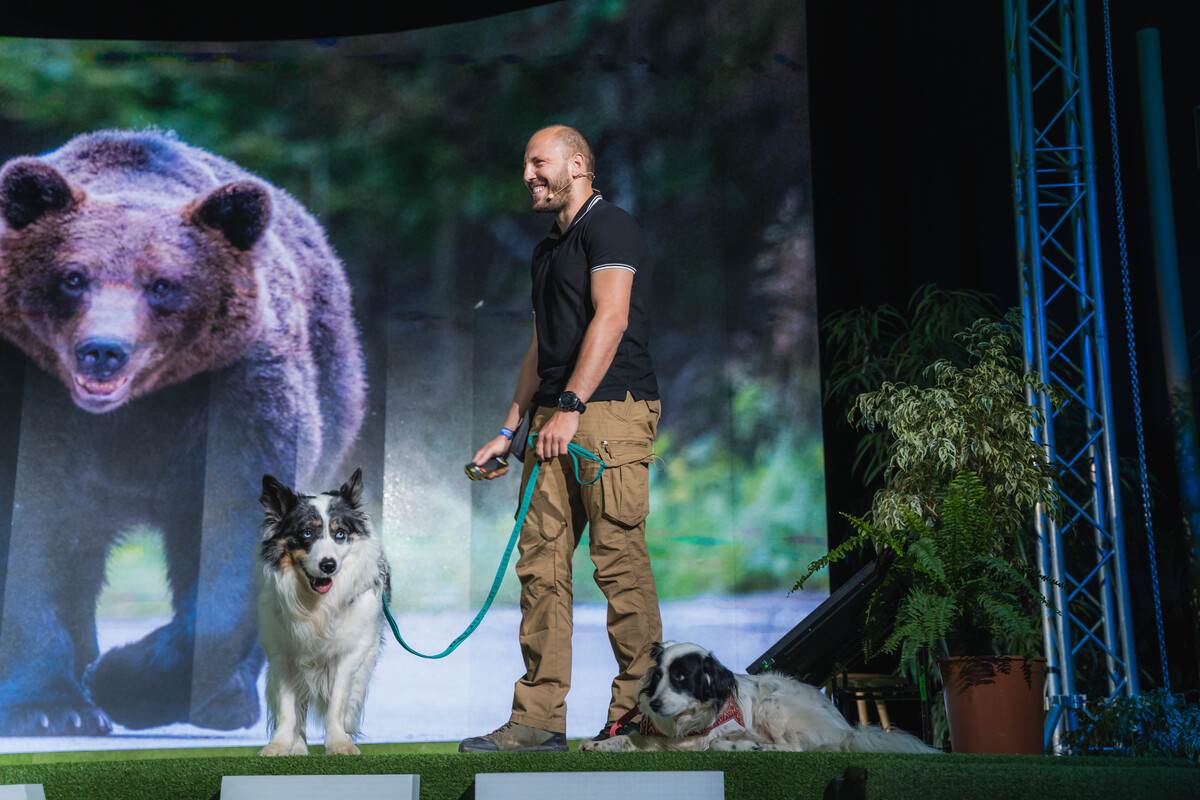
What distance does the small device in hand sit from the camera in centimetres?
287

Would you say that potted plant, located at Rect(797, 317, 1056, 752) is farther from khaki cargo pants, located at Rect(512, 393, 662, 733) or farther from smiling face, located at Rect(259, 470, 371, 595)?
smiling face, located at Rect(259, 470, 371, 595)

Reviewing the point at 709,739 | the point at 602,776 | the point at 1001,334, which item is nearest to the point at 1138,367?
the point at 1001,334

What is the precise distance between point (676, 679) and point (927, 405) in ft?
8.06

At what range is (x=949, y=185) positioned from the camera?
227 inches

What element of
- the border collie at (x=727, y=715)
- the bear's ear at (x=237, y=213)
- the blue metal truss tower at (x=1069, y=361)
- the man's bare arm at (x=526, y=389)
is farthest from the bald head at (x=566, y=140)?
the bear's ear at (x=237, y=213)

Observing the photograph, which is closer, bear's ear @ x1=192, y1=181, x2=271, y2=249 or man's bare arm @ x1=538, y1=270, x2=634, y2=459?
man's bare arm @ x1=538, y1=270, x2=634, y2=459

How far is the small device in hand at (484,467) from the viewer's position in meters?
2.87

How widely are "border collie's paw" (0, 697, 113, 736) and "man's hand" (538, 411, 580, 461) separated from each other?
4.54 meters

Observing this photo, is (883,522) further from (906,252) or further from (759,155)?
(759,155)

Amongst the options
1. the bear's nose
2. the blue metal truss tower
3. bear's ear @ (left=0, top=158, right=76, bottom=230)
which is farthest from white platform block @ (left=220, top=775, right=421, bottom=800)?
bear's ear @ (left=0, top=158, right=76, bottom=230)

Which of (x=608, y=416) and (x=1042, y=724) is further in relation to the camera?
(x=1042, y=724)

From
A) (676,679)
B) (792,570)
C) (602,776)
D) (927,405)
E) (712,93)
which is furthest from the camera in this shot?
(712,93)

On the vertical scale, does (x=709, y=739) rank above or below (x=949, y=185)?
below

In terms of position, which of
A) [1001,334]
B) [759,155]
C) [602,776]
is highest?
[759,155]
